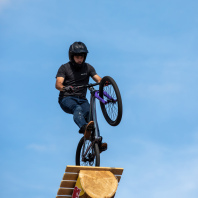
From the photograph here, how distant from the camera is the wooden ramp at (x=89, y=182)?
934 centimetres

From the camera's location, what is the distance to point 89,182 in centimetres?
941

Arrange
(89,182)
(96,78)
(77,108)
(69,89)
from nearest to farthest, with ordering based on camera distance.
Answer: (89,182)
(69,89)
(77,108)
(96,78)

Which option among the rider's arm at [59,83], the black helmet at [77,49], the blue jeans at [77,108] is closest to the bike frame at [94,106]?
the blue jeans at [77,108]

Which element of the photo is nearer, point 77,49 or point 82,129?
point 82,129

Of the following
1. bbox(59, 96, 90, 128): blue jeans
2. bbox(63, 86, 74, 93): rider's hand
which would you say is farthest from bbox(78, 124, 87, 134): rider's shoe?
bbox(63, 86, 74, 93): rider's hand

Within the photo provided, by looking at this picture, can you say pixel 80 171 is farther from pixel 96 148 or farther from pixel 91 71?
pixel 91 71

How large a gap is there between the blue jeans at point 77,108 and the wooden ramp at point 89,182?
128 centimetres

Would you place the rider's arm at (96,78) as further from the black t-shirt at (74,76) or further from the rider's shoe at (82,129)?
the rider's shoe at (82,129)

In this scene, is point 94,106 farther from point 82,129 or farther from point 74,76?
point 74,76

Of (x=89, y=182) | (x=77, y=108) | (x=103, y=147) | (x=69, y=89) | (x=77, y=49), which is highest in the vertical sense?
(x=77, y=49)

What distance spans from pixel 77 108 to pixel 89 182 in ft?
6.54

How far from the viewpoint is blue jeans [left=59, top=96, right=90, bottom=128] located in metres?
10.6

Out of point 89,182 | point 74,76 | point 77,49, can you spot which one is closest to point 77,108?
point 74,76
